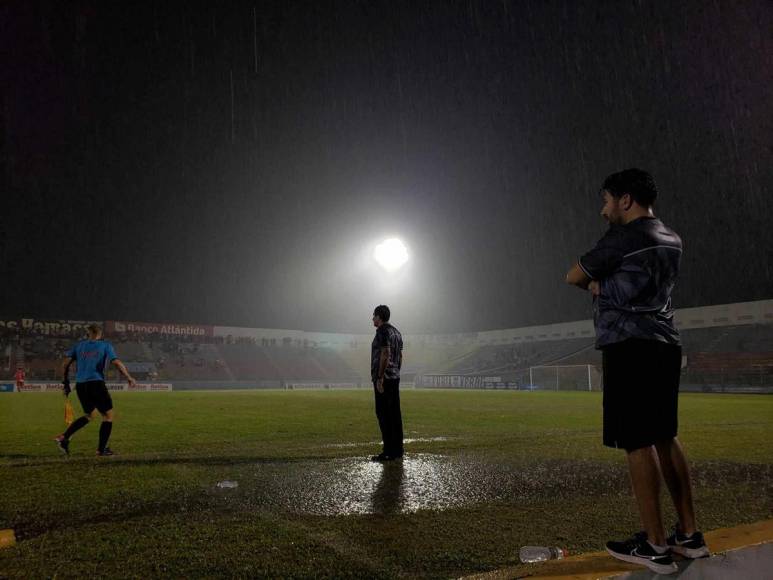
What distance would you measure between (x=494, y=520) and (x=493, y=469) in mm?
2457

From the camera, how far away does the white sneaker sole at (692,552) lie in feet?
8.15

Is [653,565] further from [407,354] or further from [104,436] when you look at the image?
[407,354]

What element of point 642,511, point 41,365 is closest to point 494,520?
point 642,511

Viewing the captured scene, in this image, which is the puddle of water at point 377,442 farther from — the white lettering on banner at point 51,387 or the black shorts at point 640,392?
the white lettering on banner at point 51,387

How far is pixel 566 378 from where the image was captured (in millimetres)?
45125

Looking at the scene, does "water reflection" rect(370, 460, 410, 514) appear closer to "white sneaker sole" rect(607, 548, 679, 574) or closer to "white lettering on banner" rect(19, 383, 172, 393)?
"white sneaker sole" rect(607, 548, 679, 574)

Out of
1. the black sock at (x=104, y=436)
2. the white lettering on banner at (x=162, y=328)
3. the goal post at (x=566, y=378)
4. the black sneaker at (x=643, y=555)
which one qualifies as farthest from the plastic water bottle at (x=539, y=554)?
the white lettering on banner at (x=162, y=328)

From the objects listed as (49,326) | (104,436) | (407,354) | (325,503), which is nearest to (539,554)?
(325,503)

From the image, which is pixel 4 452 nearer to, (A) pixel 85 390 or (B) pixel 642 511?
(A) pixel 85 390

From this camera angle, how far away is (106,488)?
5.03m

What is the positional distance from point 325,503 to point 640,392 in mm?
2656

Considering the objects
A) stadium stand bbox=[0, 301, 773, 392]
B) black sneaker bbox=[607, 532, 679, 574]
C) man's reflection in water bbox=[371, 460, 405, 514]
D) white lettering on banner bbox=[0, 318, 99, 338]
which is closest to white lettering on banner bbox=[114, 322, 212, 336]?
stadium stand bbox=[0, 301, 773, 392]

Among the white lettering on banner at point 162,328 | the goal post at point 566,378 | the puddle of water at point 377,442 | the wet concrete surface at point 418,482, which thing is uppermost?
the wet concrete surface at point 418,482

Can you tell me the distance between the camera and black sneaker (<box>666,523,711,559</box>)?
2.50 meters
